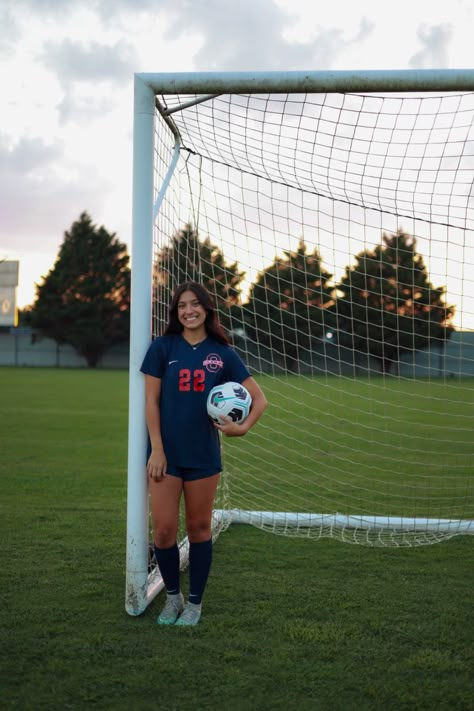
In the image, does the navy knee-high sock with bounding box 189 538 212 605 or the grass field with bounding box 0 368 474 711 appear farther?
the navy knee-high sock with bounding box 189 538 212 605

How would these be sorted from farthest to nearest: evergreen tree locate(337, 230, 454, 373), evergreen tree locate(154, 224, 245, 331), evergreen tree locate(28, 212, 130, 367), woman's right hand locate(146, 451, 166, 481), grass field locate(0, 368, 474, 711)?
evergreen tree locate(28, 212, 130, 367) → evergreen tree locate(337, 230, 454, 373) → evergreen tree locate(154, 224, 245, 331) → woman's right hand locate(146, 451, 166, 481) → grass field locate(0, 368, 474, 711)

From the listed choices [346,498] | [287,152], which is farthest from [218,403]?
[346,498]

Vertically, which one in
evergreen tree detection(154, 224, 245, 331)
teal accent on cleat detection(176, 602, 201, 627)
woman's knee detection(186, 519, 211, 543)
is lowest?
teal accent on cleat detection(176, 602, 201, 627)

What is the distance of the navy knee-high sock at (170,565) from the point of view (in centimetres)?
334

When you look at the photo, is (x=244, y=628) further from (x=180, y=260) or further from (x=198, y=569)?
(x=180, y=260)

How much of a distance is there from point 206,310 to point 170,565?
52.6 inches

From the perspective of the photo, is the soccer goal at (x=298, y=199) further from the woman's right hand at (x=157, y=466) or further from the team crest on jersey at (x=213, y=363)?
the team crest on jersey at (x=213, y=363)

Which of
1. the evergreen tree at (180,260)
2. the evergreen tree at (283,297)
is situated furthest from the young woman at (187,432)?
the evergreen tree at (283,297)

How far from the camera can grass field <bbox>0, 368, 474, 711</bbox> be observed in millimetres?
2588

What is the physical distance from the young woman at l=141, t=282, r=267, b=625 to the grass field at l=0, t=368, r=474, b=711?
1.01 feet

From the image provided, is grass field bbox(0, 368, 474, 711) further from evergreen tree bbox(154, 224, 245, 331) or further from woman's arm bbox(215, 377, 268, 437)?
evergreen tree bbox(154, 224, 245, 331)

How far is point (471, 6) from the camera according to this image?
546 cm

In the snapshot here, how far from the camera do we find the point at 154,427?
3.29 meters

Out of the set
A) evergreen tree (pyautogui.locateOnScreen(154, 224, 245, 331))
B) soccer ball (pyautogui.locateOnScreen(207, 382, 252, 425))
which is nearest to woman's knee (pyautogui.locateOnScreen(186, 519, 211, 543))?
soccer ball (pyautogui.locateOnScreen(207, 382, 252, 425))
